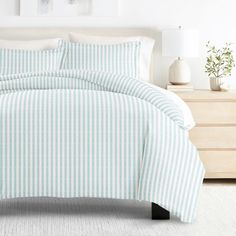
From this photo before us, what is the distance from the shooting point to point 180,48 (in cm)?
521

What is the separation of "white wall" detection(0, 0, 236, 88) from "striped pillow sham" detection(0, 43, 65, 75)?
2.02ft

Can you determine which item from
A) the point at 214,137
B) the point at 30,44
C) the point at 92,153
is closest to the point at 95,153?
the point at 92,153

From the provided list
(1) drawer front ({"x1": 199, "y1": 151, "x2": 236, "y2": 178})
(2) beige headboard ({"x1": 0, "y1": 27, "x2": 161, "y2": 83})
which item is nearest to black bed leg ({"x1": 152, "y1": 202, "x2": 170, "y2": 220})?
(1) drawer front ({"x1": 199, "y1": 151, "x2": 236, "y2": 178})

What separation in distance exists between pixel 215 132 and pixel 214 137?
0.04m

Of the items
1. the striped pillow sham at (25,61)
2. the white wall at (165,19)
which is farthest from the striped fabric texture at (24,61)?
the white wall at (165,19)

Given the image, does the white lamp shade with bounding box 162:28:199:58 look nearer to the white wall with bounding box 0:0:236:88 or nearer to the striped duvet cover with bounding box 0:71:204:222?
the white wall with bounding box 0:0:236:88

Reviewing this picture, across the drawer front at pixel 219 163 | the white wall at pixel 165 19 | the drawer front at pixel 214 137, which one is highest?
the white wall at pixel 165 19

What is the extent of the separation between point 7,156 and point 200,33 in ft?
8.78

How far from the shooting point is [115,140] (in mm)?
3377

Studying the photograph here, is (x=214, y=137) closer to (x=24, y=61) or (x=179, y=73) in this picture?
(x=179, y=73)

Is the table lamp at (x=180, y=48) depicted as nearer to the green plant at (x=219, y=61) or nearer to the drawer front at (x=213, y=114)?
the green plant at (x=219, y=61)

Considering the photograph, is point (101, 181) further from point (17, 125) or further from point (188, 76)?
point (188, 76)

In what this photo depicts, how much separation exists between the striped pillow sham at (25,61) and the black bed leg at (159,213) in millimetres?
1775

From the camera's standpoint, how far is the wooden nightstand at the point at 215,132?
476cm
